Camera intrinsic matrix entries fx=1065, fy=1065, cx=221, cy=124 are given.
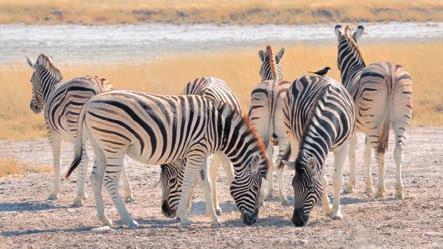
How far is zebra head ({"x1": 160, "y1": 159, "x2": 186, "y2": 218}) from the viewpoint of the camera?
12688 millimetres

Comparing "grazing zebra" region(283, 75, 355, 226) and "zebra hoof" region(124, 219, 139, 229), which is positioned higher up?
"grazing zebra" region(283, 75, 355, 226)

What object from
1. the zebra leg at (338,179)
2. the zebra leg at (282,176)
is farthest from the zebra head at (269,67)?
the zebra leg at (338,179)

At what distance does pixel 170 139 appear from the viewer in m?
12.0

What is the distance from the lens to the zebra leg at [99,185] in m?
12.1

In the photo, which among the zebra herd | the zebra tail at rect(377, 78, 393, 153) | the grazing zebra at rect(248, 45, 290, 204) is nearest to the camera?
the zebra herd

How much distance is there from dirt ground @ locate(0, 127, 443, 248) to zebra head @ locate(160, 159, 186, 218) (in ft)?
0.55

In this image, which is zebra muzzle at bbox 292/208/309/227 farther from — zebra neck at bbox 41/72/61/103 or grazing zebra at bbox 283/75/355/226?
zebra neck at bbox 41/72/61/103

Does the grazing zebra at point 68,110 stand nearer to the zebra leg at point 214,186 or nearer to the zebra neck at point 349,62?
the zebra leg at point 214,186

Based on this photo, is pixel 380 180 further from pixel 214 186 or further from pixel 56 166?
pixel 56 166

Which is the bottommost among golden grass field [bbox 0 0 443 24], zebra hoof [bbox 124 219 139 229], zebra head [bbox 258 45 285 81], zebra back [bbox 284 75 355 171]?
zebra hoof [bbox 124 219 139 229]

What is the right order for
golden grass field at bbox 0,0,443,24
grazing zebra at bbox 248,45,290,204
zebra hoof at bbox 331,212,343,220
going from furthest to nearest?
golden grass field at bbox 0,0,443,24
grazing zebra at bbox 248,45,290,204
zebra hoof at bbox 331,212,343,220

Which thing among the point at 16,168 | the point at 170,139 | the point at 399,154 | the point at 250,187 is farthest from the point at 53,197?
the point at 399,154

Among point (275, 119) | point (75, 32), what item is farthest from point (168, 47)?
point (275, 119)

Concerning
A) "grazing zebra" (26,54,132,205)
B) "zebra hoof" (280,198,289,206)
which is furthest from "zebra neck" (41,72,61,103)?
"zebra hoof" (280,198,289,206)
